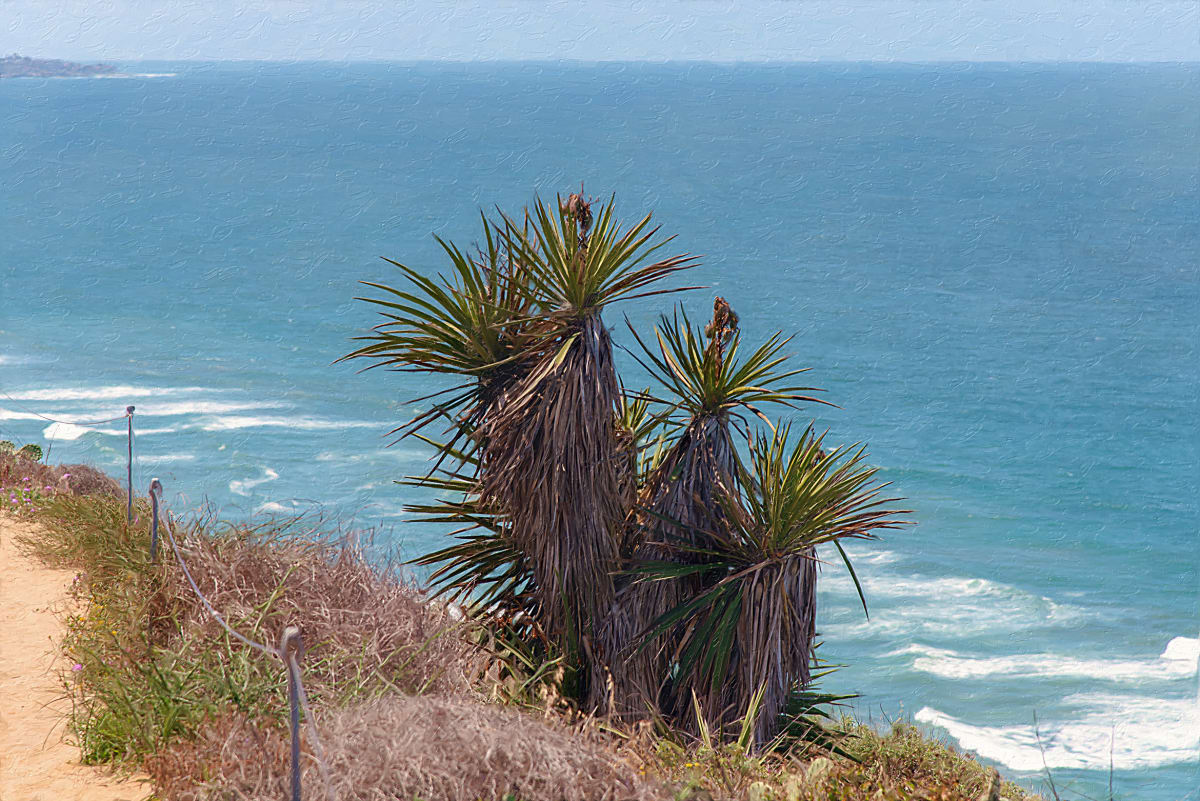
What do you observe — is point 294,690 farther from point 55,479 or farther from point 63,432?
point 63,432

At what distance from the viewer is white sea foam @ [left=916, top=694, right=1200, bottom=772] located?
25.1 meters

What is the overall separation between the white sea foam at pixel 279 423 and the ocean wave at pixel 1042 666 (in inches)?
1112

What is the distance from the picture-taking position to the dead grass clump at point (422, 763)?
5020 millimetres

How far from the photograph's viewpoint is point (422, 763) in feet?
16.6

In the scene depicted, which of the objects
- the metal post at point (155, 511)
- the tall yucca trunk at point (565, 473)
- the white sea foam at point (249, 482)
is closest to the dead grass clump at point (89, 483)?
the metal post at point (155, 511)

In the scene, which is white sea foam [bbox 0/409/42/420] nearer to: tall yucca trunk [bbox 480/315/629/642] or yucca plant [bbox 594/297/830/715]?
tall yucca trunk [bbox 480/315/629/642]

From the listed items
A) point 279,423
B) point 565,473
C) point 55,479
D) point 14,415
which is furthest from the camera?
point 279,423

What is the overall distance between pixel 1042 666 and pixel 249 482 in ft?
91.8

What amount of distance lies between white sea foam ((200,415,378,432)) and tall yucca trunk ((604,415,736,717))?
42.7m

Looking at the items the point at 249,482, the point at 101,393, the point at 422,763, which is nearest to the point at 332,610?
the point at 422,763

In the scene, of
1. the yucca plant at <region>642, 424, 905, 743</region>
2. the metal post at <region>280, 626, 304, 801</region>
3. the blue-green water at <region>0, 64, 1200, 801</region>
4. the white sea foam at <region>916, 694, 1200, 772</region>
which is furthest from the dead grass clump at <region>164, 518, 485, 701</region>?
the white sea foam at <region>916, 694, 1200, 772</region>

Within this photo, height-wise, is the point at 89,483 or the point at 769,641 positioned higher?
the point at 89,483

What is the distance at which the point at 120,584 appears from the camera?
815 centimetres

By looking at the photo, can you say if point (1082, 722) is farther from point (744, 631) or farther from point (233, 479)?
point (233, 479)
